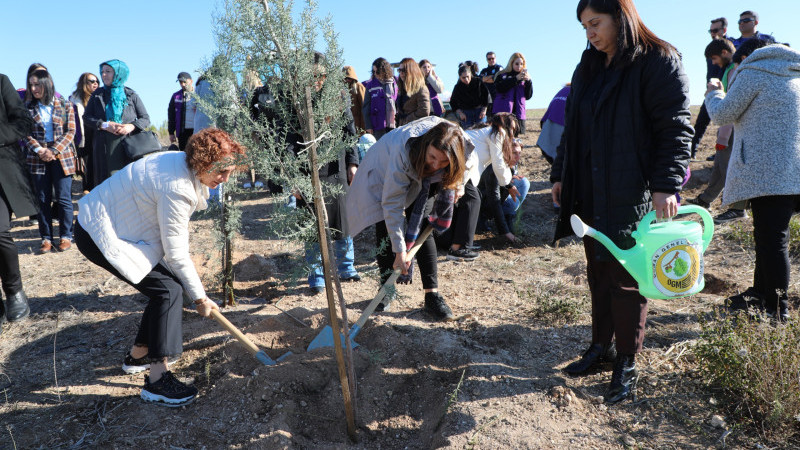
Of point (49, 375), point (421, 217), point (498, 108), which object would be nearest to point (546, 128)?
point (498, 108)

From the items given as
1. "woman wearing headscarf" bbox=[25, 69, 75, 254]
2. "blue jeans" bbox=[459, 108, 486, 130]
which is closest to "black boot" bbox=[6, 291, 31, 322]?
"woman wearing headscarf" bbox=[25, 69, 75, 254]

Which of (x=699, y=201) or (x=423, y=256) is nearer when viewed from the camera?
(x=423, y=256)

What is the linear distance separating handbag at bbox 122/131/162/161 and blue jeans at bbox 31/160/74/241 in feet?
2.47

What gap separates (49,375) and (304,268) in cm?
200

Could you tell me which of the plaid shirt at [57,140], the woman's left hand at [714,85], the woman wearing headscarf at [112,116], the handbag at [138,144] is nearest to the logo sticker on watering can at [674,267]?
the woman's left hand at [714,85]

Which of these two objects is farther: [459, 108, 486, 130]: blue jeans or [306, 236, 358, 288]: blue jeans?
[459, 108, 486, 130]: blue jeans

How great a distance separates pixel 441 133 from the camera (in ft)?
8.95

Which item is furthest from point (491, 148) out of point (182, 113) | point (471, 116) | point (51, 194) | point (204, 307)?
point (51, 194)

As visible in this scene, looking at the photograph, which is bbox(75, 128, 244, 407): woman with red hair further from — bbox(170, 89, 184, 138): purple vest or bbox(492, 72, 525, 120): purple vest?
bbox(492, 72, 525, 120): purple vest

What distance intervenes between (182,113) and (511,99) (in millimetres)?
4771

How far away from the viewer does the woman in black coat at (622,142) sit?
7.23 feet

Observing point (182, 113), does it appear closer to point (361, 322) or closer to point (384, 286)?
point (361, 322)

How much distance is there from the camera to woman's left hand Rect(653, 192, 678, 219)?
2215mm

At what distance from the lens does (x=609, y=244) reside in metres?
2.26
